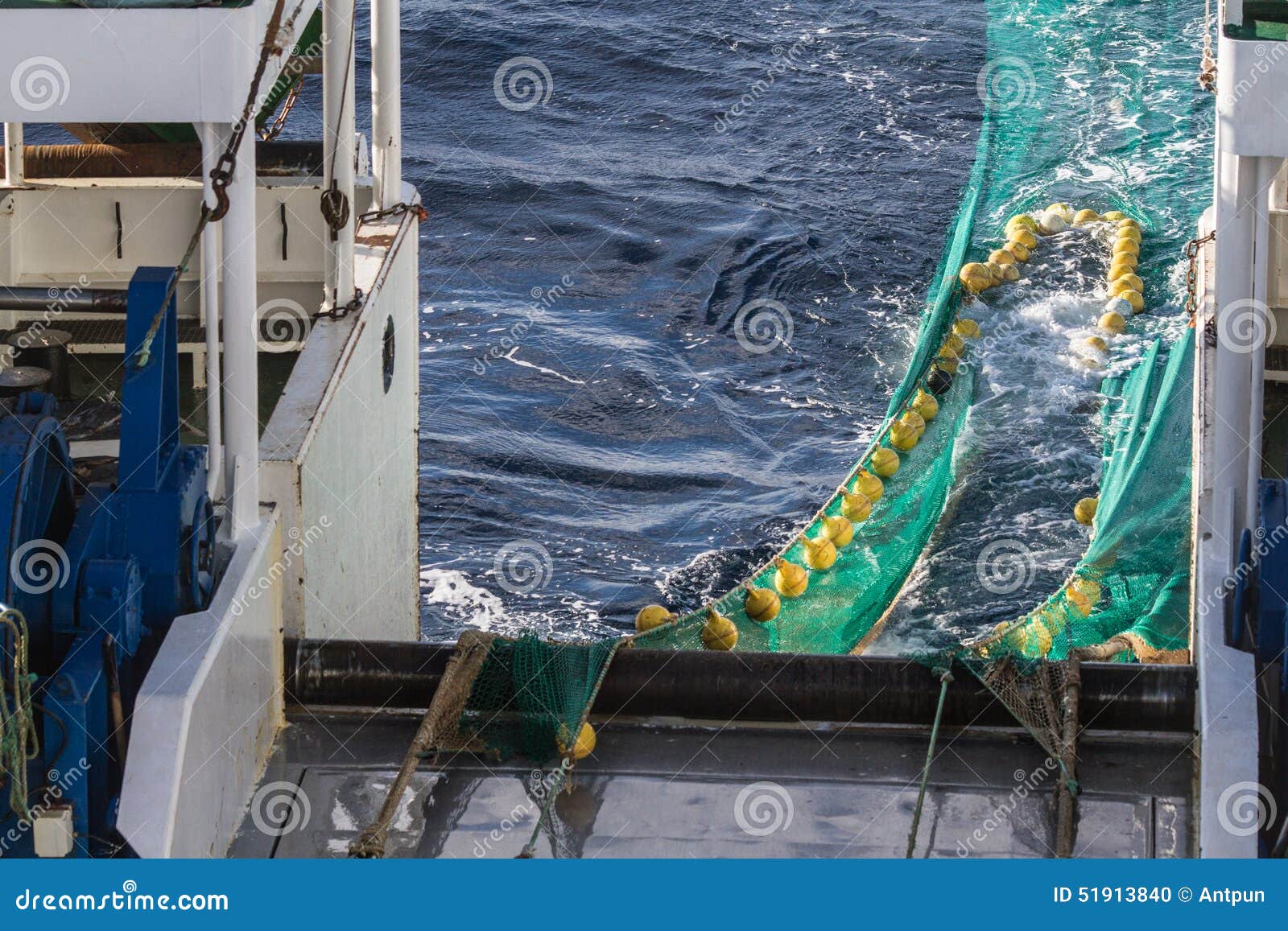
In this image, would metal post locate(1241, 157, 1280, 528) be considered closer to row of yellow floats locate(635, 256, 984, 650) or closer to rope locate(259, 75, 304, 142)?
row of yellow floats locate(635, 256, 984, 650)

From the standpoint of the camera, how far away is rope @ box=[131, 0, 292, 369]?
217 inches

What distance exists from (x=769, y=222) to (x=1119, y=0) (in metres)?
6.76

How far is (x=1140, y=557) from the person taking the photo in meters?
10.3

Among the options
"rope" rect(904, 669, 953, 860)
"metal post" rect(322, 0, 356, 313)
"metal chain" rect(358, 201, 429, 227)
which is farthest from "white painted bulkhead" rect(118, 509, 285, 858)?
"metal chain" rect(358, 201, 429, 227)

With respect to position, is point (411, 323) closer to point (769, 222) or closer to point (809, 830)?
point (809, 830)

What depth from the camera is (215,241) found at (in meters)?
6.08

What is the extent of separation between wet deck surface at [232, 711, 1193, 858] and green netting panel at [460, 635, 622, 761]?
10 cm

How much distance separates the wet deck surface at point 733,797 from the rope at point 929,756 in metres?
0.06

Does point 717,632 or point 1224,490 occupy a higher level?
point 1224,490

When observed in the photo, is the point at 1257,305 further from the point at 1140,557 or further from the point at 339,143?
the point at 1140,557

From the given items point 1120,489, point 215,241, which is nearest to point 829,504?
point 1120,489

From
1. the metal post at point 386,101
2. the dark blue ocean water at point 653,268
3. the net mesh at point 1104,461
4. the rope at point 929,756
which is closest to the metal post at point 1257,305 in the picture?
the net mesh at point 1104,461

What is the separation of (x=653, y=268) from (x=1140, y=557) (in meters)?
11.5

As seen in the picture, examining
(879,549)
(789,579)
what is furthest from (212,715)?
(879,549)
